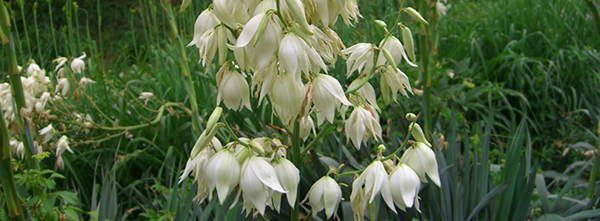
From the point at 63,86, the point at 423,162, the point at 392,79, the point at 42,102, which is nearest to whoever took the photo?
the point at 423,162

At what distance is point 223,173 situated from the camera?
1263 millimetres

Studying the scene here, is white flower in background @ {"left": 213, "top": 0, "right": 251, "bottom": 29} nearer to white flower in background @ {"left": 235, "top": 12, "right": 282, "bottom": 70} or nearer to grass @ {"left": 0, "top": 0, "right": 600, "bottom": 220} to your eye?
white flower in background @ {"left": 235, "top": 12, "right": 282, "bottom": 70}

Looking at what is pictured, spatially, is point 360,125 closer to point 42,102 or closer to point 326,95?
point 326,95

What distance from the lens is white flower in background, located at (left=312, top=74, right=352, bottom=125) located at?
1328 millimetres

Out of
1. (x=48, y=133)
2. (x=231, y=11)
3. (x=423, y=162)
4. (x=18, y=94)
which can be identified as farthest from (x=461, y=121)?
(x=231, y=11)

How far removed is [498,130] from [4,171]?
2668 millimetres

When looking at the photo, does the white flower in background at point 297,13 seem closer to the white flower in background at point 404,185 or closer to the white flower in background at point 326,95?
the white flower in background at point 326,95

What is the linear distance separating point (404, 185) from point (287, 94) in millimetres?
279

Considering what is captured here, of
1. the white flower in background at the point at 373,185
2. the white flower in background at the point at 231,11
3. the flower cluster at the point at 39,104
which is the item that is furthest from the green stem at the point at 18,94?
the white flower in background at the point at 373,185

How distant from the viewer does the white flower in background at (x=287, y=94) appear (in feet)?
4.17

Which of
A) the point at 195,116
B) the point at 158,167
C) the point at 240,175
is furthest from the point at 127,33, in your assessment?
the point at 240,175

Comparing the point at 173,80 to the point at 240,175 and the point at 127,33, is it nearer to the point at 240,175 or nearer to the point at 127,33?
the point at 240,175

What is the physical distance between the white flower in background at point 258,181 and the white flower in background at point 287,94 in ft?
0.33

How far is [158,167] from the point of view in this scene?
3166mm
